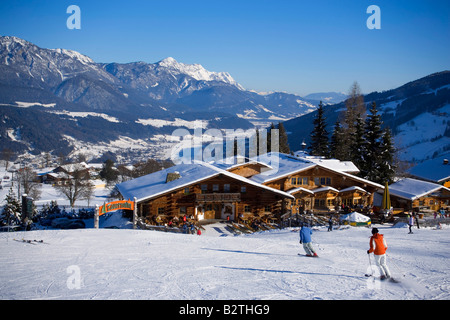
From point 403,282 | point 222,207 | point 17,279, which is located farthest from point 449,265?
point 222,207

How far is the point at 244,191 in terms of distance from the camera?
106 ft

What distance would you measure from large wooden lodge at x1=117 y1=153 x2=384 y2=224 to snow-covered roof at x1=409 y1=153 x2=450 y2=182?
1482 centimetres

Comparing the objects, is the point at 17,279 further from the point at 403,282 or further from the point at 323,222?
the point at 323,222

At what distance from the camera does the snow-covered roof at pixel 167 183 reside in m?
28.8

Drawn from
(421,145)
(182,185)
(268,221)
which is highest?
(421,145)

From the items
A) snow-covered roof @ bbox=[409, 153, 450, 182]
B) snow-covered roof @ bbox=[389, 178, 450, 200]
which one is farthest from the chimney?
snow-covered roof @ bbox=[409, 153, 450, 182]

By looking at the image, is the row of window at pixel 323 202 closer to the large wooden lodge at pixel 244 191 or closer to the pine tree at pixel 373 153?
the large wooden lodge at pixel 244 191

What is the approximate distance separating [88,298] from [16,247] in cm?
811

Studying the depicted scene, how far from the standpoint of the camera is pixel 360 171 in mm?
40688

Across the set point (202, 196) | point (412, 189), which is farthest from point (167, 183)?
point (412, 189)

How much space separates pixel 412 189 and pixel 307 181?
11.3 meters

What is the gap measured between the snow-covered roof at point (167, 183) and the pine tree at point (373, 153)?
1349 cm

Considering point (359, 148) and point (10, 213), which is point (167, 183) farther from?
point (359, 148)
